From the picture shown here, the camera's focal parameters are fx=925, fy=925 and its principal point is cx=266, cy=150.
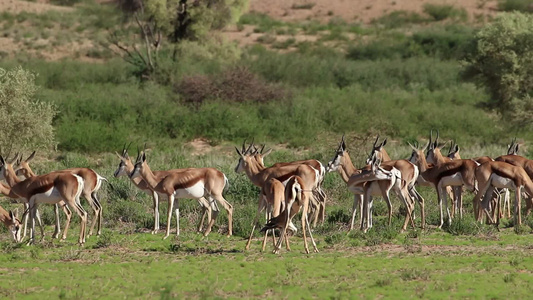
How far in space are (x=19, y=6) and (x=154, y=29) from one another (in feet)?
68.0

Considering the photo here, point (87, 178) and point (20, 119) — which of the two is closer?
point (87, 178)

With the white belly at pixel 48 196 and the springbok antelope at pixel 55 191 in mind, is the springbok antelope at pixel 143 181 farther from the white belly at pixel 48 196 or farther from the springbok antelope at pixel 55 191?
the white belly at pixel 48 196

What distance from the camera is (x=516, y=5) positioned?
5734cm

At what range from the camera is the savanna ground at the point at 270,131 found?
40.8ft

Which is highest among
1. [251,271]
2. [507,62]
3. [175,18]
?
[175,18]

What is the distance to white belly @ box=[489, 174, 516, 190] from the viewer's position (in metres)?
16.4

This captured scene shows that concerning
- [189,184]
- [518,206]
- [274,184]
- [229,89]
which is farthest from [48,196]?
[229,89]

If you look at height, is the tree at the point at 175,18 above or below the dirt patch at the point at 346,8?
below

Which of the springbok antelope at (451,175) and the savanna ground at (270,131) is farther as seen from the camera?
the springbok antelope at (451,175)

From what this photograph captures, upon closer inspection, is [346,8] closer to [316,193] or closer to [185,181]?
[316,193]

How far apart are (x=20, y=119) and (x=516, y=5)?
140ft

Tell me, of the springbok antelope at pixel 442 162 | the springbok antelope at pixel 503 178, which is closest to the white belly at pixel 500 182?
the springbok antelope at pixel 503 178

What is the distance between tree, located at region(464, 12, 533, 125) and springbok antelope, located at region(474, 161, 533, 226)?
39.4ft

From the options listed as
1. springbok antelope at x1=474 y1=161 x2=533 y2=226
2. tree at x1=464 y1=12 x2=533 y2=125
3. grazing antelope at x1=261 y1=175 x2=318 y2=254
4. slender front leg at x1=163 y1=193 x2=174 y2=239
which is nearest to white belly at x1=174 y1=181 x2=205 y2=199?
slender front leg at x1=163 y1=193 x2=174 y2=239
